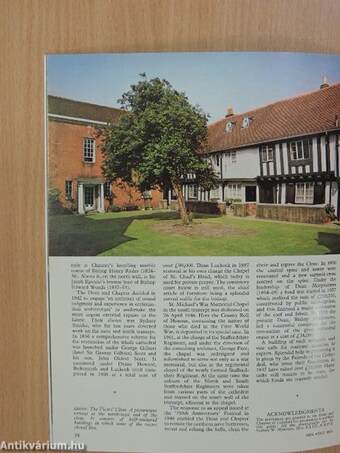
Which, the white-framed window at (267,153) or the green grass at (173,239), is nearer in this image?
the green grass at (173,239)

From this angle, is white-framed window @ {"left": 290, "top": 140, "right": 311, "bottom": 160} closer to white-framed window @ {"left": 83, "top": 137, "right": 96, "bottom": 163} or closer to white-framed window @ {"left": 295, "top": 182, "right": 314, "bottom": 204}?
white-framed window @ {"left": 295, "top": 182, "right": 314, "bottom": 204}

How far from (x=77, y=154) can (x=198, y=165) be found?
40cm

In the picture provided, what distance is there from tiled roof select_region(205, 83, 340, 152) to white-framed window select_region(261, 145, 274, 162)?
0.19 ft

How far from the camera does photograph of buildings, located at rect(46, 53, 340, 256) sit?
126 centimetres

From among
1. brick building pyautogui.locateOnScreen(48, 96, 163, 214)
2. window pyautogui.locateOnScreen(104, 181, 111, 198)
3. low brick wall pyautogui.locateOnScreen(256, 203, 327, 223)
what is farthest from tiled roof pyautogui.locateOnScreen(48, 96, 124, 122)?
low brick wall pyautogui.locateOnScreen(256, 203, 327, 223)

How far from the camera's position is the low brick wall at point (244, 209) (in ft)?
4.40

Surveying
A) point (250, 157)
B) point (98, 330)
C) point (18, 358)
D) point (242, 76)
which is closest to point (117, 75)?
point (242, 76)

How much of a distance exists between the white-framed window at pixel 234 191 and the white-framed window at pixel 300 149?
0.68 ft

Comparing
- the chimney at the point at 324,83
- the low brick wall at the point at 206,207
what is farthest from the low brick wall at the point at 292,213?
the chimney at the point at 324,83

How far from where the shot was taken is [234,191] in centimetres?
136

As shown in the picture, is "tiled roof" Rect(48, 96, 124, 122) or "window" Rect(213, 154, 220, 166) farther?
"window" Rect(213, 154, 220, 166)

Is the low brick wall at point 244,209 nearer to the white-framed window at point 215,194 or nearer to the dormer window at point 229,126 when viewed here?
the white-framed window at point 215,194

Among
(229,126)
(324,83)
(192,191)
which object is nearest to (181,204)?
(192,191)

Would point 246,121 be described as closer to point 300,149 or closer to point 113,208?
point 300,149
